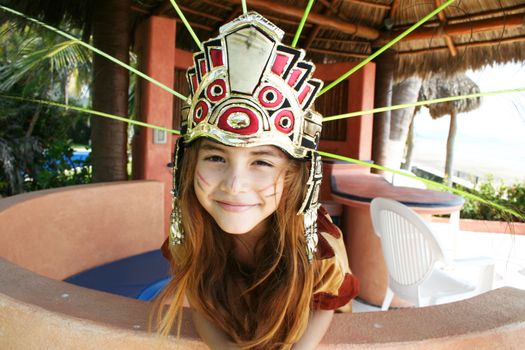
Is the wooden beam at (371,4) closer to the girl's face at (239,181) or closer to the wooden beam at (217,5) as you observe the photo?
the wooden beam at (217,5)

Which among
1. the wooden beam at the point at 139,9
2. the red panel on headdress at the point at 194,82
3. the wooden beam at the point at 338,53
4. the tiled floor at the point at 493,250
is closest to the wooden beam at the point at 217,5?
the wooden beam at the point at 139,9

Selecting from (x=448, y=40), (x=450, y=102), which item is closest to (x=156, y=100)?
(x=448, y=40)

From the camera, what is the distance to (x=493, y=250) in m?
5.31

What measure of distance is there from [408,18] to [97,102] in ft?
14.8

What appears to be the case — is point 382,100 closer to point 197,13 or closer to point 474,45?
point 474,45

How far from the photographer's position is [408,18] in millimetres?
6316

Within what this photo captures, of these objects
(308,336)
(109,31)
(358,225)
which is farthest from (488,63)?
(308,336)

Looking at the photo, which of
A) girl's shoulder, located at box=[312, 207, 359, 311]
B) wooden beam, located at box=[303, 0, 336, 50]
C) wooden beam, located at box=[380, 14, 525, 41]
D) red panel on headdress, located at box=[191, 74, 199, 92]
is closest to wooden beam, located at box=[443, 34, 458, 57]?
wooden beam, located at box=[380, 14, 525, 41]

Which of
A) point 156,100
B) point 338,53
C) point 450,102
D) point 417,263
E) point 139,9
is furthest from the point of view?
point 450,102

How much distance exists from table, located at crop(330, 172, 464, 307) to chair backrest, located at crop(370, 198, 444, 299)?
1.82 ft

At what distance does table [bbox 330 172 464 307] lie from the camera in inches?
145

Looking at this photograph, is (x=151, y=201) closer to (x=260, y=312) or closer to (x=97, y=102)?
(x=97, y=102)

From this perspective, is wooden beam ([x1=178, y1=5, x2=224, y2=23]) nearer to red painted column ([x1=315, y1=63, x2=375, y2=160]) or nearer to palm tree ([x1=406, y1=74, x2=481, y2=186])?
red painted column ([x1=315, y1=63, x2=375, y2=160])

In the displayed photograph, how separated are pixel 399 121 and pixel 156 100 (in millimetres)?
5214
